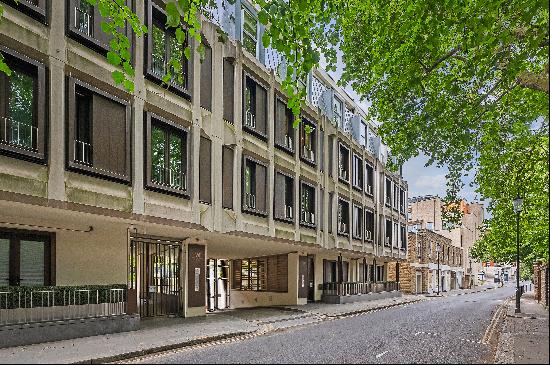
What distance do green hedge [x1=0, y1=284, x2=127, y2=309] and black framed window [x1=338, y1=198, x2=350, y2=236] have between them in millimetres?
21650

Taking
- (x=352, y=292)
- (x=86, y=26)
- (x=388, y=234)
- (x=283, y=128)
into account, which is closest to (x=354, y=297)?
(x=352, y=292)

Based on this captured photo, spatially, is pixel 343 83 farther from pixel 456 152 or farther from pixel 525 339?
pixel 525 339

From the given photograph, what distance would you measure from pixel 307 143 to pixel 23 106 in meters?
19.3

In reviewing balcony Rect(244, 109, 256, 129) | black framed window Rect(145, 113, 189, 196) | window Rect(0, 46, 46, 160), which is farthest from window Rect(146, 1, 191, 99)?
balcony Rect(244, 109, 256, 129)

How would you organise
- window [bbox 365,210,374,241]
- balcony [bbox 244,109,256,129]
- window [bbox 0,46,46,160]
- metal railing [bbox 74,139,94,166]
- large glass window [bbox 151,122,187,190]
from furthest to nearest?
1. window [bbox 365,210,374,241]
2. balcony [bbox 244,109,256,129]
3. large glass window [bbox 151,122,187,190]
4. metal railing [bbox 74,139,94,166]
5. window [bbox 0,46,46,160]

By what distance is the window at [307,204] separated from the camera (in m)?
30.8

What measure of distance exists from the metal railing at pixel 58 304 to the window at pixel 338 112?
73.9ft

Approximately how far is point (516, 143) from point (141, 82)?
37.4ft

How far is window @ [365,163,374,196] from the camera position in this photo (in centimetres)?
4412

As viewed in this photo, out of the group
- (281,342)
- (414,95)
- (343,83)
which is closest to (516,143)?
(414,95)

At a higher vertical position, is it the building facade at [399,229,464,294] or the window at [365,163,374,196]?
the window at [365,163,374,196]

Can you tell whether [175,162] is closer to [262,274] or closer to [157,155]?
[157,155]

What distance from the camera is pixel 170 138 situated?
788 inches

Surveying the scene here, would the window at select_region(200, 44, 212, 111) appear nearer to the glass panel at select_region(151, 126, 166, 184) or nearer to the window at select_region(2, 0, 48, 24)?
the glass panel at select_region(151, 126, 166, 184)
